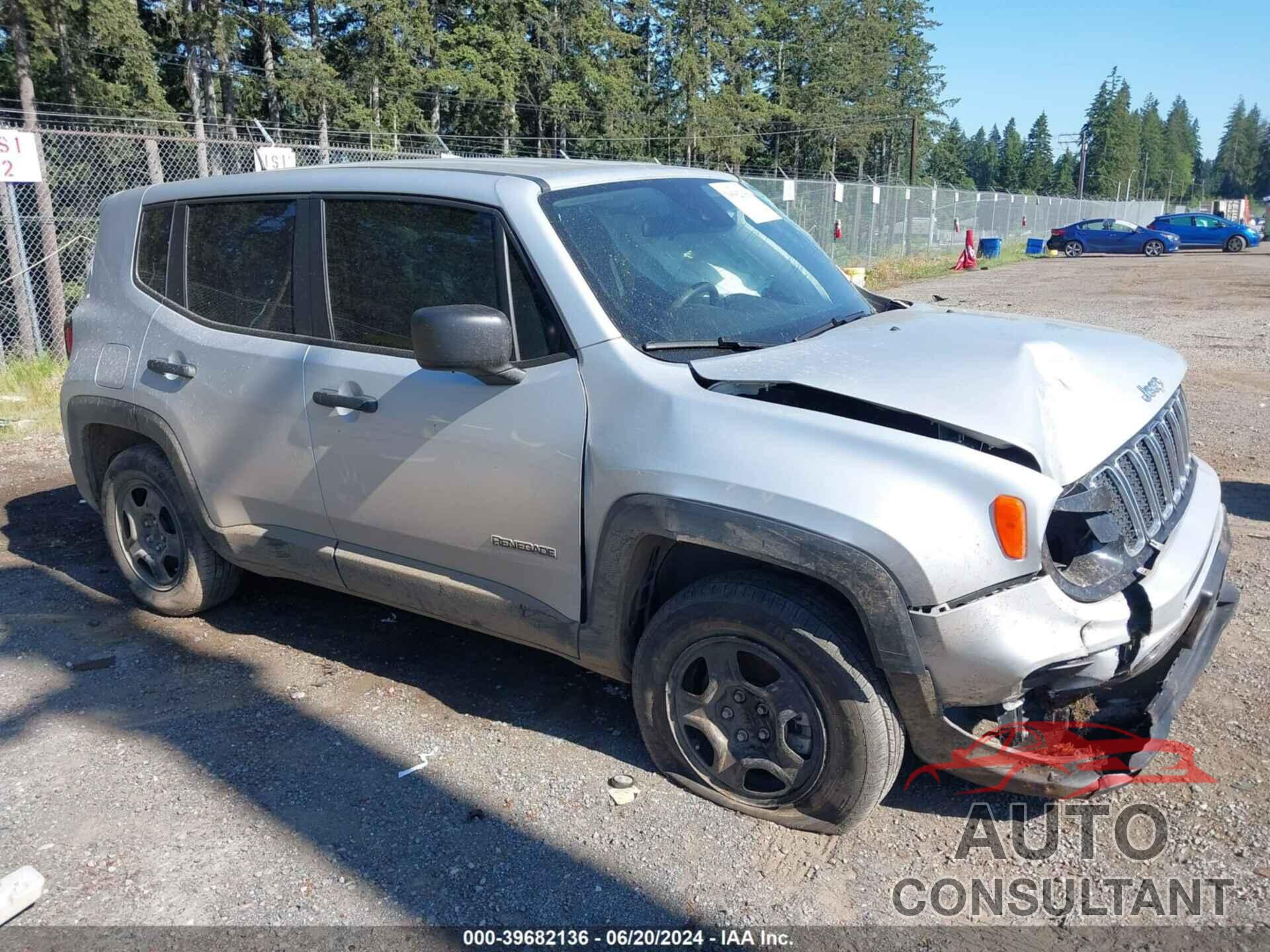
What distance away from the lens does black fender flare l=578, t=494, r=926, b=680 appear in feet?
8.37

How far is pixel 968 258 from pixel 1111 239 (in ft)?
29.3

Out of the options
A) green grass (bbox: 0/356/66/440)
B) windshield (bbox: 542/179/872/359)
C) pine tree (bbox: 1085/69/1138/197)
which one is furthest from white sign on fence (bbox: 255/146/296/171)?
pine tree (bbox: 1085/69/1138/197)

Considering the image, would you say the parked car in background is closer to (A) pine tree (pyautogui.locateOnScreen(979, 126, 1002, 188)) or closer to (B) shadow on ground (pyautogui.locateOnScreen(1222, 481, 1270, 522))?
(B) shadow on ground (pyautogui.locateOnScreen(1222, 481, 1270, 522))

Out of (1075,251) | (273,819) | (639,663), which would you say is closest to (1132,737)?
(639,663)

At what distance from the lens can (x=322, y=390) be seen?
3631 millimetres

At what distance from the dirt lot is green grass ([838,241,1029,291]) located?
2017 centimetres

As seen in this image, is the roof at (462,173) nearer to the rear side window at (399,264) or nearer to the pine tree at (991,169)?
the rear side window at (399,264)

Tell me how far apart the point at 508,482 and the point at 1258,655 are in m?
3.11

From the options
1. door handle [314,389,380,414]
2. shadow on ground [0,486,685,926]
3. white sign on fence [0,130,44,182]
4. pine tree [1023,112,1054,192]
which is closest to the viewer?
Answer: shadow on ground [0,486,685,926]

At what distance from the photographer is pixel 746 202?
161 inches

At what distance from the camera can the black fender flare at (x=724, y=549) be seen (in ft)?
8.37

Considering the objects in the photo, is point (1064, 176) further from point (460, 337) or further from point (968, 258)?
point (460, 337)

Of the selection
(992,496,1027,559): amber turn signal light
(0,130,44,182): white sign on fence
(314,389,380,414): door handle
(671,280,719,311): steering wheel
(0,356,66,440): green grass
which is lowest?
(0,356,66,440): green grass

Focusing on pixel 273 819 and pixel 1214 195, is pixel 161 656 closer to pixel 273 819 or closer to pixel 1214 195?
pixel 273 819
